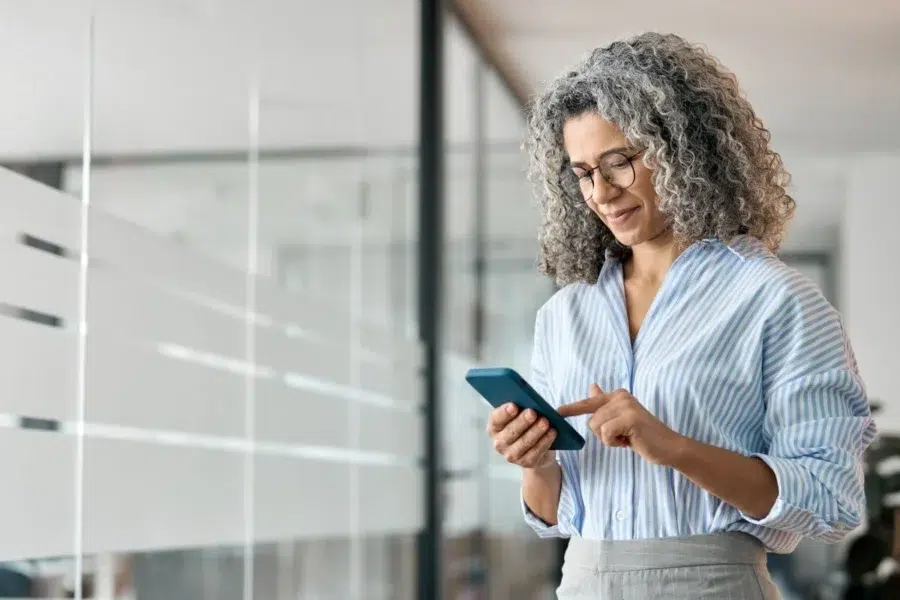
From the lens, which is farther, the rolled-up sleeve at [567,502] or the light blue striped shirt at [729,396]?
the rolled-up sleeve at [567,502]

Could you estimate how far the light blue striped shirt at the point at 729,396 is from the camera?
4.91 ft

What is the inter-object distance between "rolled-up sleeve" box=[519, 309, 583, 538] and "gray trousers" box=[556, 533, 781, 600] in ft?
0.24

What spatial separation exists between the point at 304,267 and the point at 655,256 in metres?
1.85

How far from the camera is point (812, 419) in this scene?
1495 millimetres

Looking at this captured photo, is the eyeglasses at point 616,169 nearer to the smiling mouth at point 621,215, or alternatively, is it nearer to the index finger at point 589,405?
the smiling mouth at point 621,215

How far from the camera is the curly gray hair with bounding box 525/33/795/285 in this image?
160 centimetres

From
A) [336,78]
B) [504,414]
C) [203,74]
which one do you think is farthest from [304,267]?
[504,414]

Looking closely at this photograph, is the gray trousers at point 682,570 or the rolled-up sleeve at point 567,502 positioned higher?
the rolled-up sleeve at point 567,502

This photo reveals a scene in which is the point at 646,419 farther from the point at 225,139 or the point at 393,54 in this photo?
the point at 393,54

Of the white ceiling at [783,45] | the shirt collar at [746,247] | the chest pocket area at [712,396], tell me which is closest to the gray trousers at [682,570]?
the chest pocket area at [712,396]

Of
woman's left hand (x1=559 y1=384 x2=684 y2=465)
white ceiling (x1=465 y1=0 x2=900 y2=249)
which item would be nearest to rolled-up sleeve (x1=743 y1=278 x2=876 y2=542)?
woman's left hand (x1=559 y1=384 x2=684 y2=465)

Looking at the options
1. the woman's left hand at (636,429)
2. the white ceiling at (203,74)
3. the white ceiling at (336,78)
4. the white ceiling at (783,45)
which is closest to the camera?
the woman's left hand at (636,429)

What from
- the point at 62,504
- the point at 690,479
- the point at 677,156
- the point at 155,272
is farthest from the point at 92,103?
the point at 690,479

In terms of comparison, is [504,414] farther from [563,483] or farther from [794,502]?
[794,502]
